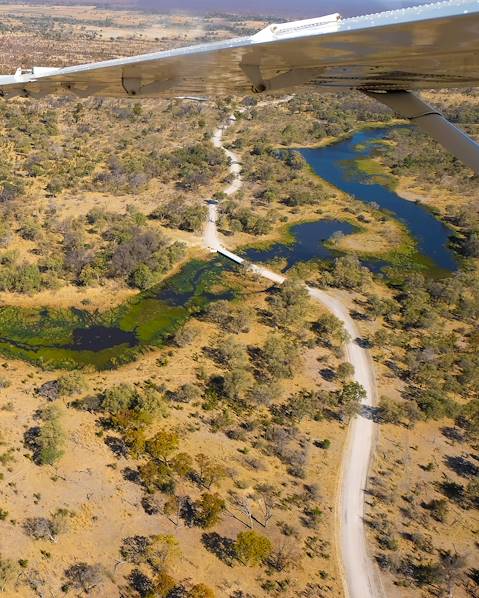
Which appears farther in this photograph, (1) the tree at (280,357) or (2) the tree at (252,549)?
(1) the tree at (280,357)

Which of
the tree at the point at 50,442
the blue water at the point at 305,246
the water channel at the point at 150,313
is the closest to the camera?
the tree at the point at 50,442

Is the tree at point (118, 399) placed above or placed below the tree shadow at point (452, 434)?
above

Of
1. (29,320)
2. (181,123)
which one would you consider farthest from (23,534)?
(181,123)

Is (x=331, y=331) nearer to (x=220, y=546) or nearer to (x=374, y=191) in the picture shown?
(x=220, y=546)

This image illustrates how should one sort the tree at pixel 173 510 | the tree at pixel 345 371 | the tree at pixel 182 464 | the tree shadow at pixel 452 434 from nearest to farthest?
the tree at pixel 173 510, the tree at pixel 182 464, the tree shadow at pixel 452 434, the tree at pixel 345 371

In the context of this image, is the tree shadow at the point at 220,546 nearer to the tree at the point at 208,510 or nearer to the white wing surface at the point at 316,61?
the tree at the point at 208,510

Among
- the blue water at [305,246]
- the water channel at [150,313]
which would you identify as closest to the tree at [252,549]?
the water channel at [150,313]

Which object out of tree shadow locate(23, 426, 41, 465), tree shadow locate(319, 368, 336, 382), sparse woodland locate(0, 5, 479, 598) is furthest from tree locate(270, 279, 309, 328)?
tree shadow locate(23, 426, 41, 465)

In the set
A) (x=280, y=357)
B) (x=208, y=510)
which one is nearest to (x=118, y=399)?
(x=208, y=510)
